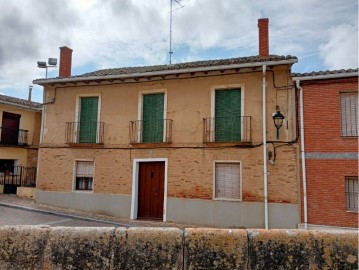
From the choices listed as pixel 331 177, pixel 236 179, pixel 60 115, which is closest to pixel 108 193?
pixel 60 115

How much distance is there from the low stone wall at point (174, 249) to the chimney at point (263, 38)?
11131 mm

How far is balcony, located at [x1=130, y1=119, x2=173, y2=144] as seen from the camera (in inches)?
482

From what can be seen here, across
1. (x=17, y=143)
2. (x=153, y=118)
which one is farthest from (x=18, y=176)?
(x=153, y=118)

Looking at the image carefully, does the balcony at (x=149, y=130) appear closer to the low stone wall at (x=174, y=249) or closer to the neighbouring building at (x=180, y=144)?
the neighbouring building at (x=180, y=144)

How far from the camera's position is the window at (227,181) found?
1112 cm

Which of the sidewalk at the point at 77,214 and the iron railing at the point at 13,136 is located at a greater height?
the iron railing at the point at 13,136

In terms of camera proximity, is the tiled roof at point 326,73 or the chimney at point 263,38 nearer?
the tiled roof at point 326,73

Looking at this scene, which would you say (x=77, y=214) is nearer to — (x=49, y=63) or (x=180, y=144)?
(x=180, y=144)

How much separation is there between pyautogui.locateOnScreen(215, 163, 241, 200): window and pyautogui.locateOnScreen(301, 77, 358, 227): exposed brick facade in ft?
7.79

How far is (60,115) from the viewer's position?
13.8 m

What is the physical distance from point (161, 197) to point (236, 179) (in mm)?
3101

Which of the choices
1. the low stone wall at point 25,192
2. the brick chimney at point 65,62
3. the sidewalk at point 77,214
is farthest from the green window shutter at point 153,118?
the low stone wall at point 25,192

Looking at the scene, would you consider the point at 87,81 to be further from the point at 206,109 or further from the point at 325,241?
the point at 325,241

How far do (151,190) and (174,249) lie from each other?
404 inches
